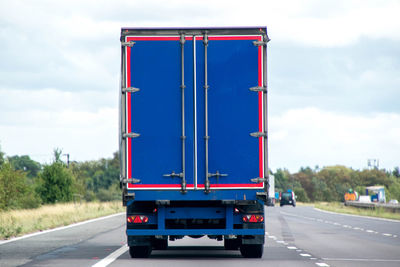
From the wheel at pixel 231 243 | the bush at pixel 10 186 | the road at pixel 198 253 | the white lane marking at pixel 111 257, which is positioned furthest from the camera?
the bush at pixel 10 186

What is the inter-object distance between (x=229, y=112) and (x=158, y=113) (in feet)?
4.06

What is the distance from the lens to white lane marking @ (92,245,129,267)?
14.1 m

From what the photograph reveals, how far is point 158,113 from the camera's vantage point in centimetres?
1449

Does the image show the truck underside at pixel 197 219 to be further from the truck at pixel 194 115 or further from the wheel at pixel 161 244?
the wheel at pixel 161 244

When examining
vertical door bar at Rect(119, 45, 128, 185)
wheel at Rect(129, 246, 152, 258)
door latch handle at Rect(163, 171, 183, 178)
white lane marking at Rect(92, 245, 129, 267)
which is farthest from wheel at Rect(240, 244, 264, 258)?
vertical door bar at Rect(119, 45, 128, 185)

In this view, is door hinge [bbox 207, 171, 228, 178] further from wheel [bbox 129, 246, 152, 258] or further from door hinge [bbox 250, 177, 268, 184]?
wheel [bbox 129, 246, 152, 258]

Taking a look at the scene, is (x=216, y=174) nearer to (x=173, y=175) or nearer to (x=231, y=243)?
(x=173, y=175)

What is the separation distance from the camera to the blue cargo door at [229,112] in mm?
14391

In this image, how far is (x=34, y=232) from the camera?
2614 cm

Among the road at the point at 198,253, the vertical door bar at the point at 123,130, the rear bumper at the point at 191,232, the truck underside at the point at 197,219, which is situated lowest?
the road at the point at 198,253

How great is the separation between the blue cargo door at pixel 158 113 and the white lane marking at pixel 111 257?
139 centimetres

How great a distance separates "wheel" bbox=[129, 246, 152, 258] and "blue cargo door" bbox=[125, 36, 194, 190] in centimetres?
162

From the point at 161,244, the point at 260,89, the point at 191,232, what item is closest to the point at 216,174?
the point at 191,232

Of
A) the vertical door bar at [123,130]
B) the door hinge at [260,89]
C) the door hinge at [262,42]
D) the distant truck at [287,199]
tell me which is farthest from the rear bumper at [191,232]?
the distant truck at [287,199]
